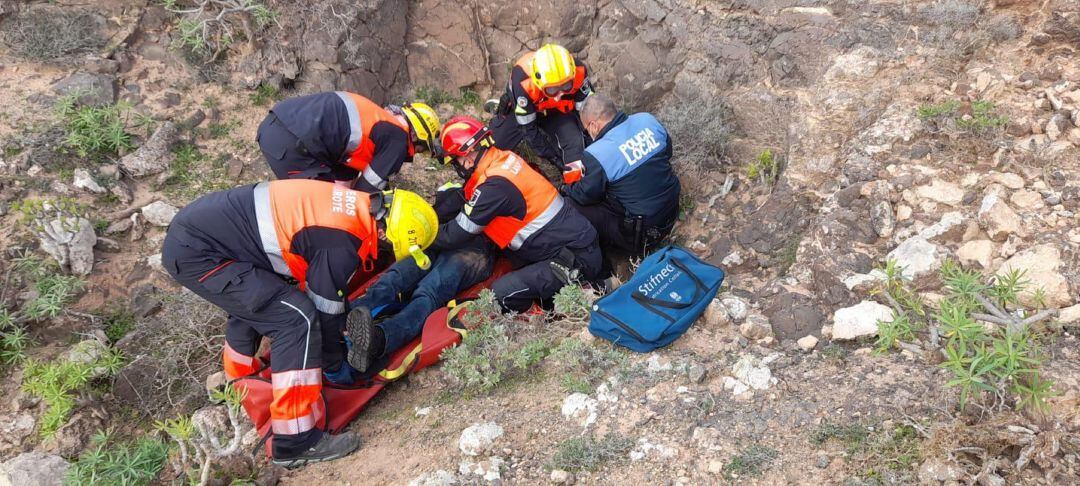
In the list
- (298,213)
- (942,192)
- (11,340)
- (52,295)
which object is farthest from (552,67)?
(11,340)

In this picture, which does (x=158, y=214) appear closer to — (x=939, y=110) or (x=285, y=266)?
(x=285, y=266)

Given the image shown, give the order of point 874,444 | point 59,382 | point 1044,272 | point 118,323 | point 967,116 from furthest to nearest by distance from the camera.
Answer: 1. point 118,323
2. point 967,116
3. point 59,382
4. point 1044,272
5. point 874,444

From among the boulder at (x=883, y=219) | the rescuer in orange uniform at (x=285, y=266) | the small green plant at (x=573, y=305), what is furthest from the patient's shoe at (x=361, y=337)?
the boulder at (x=883, y=219)

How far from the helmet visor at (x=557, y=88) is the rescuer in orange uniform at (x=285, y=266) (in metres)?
2.14

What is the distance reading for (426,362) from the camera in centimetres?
388

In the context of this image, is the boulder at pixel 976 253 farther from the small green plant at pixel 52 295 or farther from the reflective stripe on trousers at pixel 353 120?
the small green plant at pixel 52 295

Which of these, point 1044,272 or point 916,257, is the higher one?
point 1044,272

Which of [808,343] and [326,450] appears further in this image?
[326,450]

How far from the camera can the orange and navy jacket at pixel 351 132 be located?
4344 mm

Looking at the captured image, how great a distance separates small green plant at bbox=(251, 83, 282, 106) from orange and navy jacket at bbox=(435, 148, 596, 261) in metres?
2.31

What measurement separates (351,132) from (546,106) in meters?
1.70

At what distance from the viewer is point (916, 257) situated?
3.45m

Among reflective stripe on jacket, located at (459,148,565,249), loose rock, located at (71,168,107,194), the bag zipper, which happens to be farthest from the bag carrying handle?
loose rock, located at (71,168,107,194)

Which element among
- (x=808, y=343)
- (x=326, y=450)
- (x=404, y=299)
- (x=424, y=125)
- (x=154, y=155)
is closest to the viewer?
(x=808, y=343)
